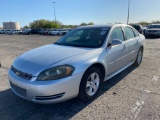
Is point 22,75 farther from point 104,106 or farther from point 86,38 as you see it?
point 86,38

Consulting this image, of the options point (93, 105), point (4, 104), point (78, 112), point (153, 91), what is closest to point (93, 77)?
point (93, 105)

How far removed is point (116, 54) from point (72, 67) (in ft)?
5.20

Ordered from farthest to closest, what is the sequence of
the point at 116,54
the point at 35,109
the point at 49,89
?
the point at 116,54 < the point at 35,109 < the point at 49,89

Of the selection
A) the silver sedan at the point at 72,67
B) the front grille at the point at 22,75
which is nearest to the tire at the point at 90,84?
the silver sedan at the point at 72,67

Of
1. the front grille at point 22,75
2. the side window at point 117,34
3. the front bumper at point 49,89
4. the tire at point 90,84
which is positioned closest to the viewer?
the front bumper at point 49,89

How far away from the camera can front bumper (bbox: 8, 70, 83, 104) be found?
284 cm

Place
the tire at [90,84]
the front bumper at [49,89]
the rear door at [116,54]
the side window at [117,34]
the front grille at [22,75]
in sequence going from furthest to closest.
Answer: the side window at [117,34] < the rear door at [116,54] < the tire at [90,84] < the front grille at [22,75] < the front bumper at [49,89]

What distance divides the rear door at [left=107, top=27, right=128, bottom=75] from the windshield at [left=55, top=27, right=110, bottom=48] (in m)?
0.26

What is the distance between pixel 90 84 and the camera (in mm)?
3516

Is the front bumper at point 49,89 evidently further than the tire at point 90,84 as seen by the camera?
No

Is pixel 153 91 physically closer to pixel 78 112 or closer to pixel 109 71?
pixel 109 71

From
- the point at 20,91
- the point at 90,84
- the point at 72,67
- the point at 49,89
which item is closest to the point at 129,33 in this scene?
the point at 90,84

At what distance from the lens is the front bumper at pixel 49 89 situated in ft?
9.31

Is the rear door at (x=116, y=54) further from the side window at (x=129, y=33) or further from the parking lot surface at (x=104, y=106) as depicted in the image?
the parking lot surface at (x=104, y=106)
